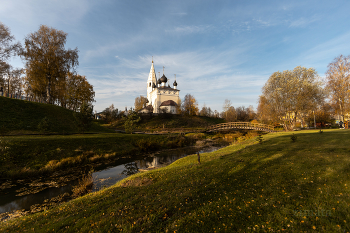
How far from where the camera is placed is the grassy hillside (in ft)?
65.7

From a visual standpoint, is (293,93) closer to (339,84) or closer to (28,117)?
(339,84)

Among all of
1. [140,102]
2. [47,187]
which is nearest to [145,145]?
[47,187]

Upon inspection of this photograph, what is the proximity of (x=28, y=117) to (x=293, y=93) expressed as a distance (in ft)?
145

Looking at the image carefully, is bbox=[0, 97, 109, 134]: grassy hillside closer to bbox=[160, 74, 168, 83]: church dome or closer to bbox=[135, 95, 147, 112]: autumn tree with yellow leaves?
bbox=[160, 74, 168, 83]: church dome

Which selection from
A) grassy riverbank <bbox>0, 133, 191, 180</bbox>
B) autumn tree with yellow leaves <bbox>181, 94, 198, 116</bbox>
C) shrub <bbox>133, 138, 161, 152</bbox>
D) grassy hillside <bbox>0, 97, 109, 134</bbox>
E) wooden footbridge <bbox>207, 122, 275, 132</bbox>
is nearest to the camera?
grassy riverbank <bbox>0, 133, 191, 180</bbox>

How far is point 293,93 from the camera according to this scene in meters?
27.0

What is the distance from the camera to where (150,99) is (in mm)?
80125

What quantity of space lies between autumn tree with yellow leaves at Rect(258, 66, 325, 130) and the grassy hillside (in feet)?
119

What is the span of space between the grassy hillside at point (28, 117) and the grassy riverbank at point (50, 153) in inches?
226

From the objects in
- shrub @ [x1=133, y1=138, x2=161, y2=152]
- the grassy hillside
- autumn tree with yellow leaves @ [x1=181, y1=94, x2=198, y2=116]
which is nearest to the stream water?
shrub @ [x1=133, y1=138, x2=161, y2=152]

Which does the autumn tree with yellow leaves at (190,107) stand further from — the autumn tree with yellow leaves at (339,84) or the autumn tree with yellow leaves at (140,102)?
the autumn tree with yellow leaves at (339,84)

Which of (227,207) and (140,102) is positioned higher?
(140,102)

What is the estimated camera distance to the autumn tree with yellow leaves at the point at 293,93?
85.1 ft

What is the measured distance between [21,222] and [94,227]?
3035 millimetres
